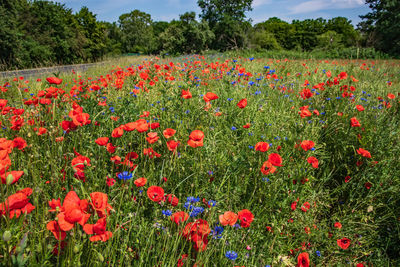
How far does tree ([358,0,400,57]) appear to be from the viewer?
70.4 ft

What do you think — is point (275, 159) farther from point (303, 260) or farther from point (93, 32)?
point (93, 32)

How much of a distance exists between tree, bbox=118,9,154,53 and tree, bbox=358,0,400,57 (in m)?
38.7

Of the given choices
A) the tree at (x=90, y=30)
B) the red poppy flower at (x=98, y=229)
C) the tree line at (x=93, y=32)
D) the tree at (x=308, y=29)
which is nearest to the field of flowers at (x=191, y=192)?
the red poppy flower at (x=98, y=229)

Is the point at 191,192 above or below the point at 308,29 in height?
below

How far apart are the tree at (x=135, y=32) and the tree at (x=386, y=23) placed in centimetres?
3873

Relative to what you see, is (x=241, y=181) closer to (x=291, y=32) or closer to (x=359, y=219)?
(x=359, y=219)

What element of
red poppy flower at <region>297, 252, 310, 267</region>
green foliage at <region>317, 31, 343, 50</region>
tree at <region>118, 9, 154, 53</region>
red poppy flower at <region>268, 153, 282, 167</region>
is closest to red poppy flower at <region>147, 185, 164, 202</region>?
red poppy flower at <region>268, 153, 282, 167</region>

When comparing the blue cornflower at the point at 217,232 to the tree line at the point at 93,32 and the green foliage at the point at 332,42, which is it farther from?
the tree line at the point at 93,32

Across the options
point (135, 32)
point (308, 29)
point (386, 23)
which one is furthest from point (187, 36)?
point (308, 29)

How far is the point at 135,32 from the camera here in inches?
2067

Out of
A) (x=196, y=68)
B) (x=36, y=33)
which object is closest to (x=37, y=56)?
(x=36, y=33)

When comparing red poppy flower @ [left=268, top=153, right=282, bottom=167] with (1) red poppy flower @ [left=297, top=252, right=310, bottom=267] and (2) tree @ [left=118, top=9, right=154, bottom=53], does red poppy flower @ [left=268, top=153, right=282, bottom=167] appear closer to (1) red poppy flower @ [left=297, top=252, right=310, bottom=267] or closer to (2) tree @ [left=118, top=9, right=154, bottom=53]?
(1) red poppy flower @ [left=297, top=252, right=310, bottom=267]

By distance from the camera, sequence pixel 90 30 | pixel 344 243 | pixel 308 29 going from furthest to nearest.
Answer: pixel 308 29, pixel 90 30, pixel 344 243

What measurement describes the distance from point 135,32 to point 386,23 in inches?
1851
